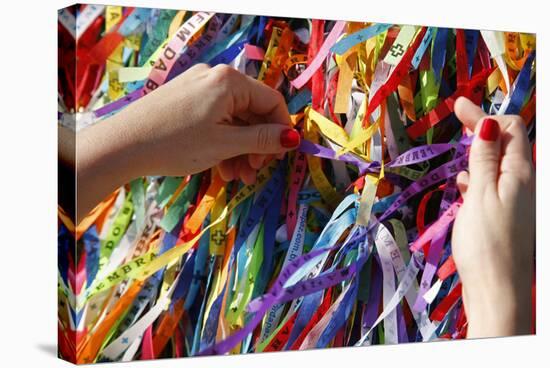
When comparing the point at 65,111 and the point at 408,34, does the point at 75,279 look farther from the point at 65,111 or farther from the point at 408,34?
the point at 408,34

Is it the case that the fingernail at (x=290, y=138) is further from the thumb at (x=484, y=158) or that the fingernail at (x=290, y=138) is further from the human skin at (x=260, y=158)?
the thumb at (x=484, y=158)

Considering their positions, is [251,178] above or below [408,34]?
below

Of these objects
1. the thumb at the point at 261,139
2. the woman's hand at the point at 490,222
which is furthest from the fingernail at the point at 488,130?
the thumb at the point at 261,139

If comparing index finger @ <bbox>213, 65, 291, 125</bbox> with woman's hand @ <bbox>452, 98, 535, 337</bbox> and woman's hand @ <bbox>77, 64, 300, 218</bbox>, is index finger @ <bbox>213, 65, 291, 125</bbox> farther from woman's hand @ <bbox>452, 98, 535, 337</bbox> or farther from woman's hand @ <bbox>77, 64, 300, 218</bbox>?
woman's hand @ <bbox>452, 98, 535, 337</bbox>

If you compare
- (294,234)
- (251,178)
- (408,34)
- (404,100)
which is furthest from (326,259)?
(408,34)

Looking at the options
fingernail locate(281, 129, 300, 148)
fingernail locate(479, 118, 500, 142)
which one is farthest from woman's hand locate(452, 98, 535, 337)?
fingernail locate(281, 129, 300, 148)

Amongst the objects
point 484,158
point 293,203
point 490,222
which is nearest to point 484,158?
point 484,158

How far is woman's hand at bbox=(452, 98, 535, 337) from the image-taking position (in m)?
2.63

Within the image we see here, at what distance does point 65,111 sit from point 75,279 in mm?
396

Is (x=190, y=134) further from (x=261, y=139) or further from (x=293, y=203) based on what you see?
(x=293, y=203)

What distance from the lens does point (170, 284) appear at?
2.34 meters

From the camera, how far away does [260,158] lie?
7.89 feet

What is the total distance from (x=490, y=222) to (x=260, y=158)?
2.28 ft

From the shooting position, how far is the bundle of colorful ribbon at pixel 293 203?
7.45 feet
